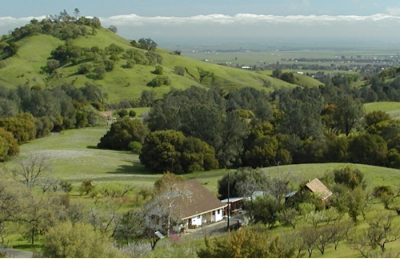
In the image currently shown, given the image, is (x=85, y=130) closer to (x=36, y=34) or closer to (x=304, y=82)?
(x=36, y=34)

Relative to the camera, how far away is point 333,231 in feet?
85.1

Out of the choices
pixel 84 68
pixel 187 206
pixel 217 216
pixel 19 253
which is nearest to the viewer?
pixel 19 253

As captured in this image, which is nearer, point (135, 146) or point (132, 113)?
point (135, 146)

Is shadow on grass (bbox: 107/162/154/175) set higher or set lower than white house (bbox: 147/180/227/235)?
lower

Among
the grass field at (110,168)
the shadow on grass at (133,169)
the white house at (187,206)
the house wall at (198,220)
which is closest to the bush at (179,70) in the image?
the grass field at (110,168)

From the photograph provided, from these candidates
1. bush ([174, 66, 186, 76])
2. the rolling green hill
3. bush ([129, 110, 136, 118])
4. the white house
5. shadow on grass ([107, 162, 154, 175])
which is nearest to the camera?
the white house

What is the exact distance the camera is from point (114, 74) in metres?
139

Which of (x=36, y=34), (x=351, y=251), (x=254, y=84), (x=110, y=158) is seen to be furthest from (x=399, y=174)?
(x=36, y=34)

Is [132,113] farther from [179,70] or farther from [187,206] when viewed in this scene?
[187,206]

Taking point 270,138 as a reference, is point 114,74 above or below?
above

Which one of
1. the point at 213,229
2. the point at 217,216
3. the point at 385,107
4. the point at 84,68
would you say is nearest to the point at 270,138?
the point at 217,216

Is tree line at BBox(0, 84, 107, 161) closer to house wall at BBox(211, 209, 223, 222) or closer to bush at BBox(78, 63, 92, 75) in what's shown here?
bush at BBox(78, 63, 92, 75)

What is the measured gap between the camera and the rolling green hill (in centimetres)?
13350

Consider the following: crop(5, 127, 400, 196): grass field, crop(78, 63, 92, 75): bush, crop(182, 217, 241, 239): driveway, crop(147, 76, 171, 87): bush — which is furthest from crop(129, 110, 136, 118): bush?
crop(182, 217, 241, 239): driveway
